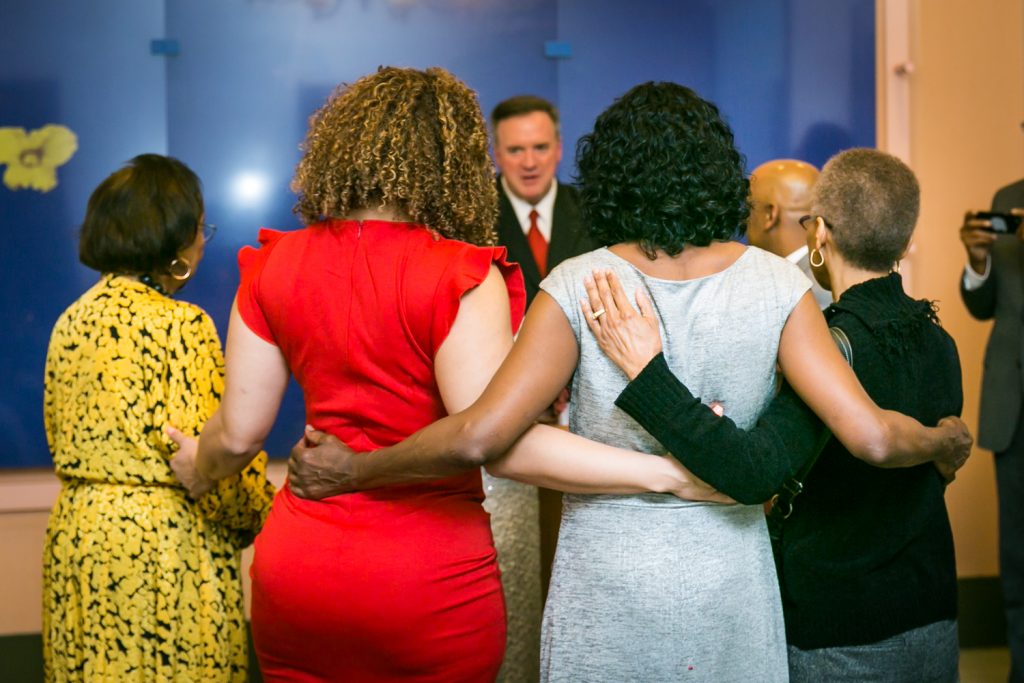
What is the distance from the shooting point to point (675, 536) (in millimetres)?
1529

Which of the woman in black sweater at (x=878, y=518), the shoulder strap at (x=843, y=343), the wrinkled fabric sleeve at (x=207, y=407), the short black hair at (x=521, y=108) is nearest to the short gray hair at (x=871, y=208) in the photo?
the woman in black sweater at (x=878, y=518)

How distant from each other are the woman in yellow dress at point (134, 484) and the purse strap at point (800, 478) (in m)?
1.15

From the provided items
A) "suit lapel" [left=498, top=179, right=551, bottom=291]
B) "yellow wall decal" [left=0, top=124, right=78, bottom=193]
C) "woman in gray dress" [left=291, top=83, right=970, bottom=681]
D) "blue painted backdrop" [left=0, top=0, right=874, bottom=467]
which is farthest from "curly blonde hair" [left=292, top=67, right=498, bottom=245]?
"yellow wall decal" [left=0, top=124, right=78, bottom=193]

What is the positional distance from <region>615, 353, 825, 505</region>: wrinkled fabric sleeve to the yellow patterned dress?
1.11 meters

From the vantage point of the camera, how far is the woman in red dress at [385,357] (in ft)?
5.28

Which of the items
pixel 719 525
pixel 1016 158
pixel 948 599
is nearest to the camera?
pixel 719 525

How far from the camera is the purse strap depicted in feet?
5.35

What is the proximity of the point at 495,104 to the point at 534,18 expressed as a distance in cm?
34

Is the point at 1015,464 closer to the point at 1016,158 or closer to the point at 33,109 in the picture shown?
the point at 1016,158

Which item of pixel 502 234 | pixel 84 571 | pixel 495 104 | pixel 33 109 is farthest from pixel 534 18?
pixel 84 571

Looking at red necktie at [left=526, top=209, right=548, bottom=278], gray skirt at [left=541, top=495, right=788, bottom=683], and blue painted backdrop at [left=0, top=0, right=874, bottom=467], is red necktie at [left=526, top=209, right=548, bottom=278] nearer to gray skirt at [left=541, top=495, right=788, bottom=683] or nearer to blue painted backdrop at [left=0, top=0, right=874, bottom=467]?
blue painted backdrop at [left=0, top=0, right=874, bottom=467]

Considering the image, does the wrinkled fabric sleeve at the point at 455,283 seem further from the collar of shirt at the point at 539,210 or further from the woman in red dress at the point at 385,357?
the collar of shirt at the point at 539,210

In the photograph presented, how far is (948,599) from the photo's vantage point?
1846 mm

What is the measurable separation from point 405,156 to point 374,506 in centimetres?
55
